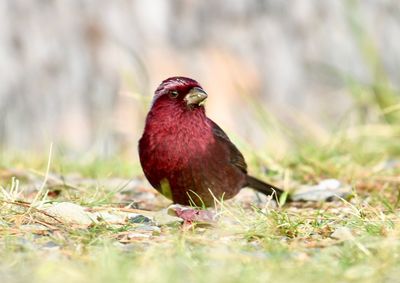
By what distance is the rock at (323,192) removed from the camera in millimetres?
4465

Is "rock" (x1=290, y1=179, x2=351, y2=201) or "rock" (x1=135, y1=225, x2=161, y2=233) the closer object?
"rock" (x1=135, y1=225, x2=161, y2=233)

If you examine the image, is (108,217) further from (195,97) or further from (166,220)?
(195,97)

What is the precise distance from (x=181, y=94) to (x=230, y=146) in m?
0.44

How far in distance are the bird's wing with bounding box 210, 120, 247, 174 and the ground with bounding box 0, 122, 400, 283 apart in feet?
0.69

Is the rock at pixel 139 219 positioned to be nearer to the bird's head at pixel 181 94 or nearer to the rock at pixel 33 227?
the rock at pixel 33 227

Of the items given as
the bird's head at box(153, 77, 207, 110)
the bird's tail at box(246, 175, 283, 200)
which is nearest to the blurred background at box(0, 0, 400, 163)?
the bird's tail at box(246, 175, 283, 200)

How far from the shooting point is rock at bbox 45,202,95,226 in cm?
349

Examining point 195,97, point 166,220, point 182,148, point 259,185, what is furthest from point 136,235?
point 259,185

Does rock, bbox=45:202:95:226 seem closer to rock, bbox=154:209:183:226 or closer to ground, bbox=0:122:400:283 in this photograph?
ground, bbox=0:122:400:283

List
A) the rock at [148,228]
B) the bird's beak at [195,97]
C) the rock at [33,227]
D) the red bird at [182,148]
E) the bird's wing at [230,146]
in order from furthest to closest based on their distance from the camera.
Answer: the bird's wing at [230,146] < the bird's beak at [195,97] < the red bird at [182,148] < the rock at [148,228] < the rock at [33,227]

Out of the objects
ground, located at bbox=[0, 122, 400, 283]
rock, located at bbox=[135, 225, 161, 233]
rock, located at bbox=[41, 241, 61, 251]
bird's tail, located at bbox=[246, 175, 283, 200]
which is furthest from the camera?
bird's tail, located at bbox=[246, 175, 283, 200]

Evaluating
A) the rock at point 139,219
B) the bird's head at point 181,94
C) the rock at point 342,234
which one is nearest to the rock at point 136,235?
the rock at point 139,219

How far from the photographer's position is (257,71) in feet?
29.8

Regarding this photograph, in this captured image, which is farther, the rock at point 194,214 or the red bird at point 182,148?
the red bird at point 182,148
